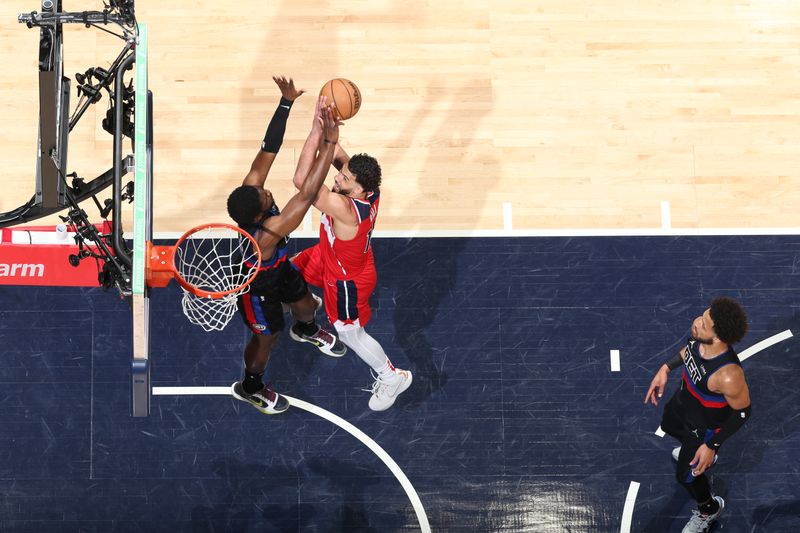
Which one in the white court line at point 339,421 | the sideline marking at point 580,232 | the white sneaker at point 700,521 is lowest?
the white sneaker at point 700,521

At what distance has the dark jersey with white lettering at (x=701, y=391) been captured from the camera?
743 cm

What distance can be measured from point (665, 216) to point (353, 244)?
136 inches

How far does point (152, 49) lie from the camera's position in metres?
9.52

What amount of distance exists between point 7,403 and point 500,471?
4577mm

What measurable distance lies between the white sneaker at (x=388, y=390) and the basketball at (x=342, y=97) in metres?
2.39

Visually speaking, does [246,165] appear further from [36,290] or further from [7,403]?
[7,403]

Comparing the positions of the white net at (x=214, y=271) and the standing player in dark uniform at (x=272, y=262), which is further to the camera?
the white net at (x=214, y=271)

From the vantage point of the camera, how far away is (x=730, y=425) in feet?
24.6

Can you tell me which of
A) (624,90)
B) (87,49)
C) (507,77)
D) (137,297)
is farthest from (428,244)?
(87,49)

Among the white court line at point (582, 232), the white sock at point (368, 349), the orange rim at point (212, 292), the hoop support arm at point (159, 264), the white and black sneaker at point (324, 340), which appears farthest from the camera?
the white court line at point (582, 232)

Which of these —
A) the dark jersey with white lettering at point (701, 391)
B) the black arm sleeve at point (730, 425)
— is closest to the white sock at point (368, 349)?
the dark jersey with white lettering at point (701, 391)

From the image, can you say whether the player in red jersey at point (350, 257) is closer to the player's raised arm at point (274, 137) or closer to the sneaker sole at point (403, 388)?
the sneaker sole at point (403, 388)

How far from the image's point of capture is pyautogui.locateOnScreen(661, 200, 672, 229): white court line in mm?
9156

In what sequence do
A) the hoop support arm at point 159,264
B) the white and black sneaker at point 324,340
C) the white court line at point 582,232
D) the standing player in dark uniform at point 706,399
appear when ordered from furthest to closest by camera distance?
the white court line at point 582,232 < the white and black sneaker at point 324,340 < the standing player in dark uniform at point 706,399 < the hoop support arm at point 159,264
